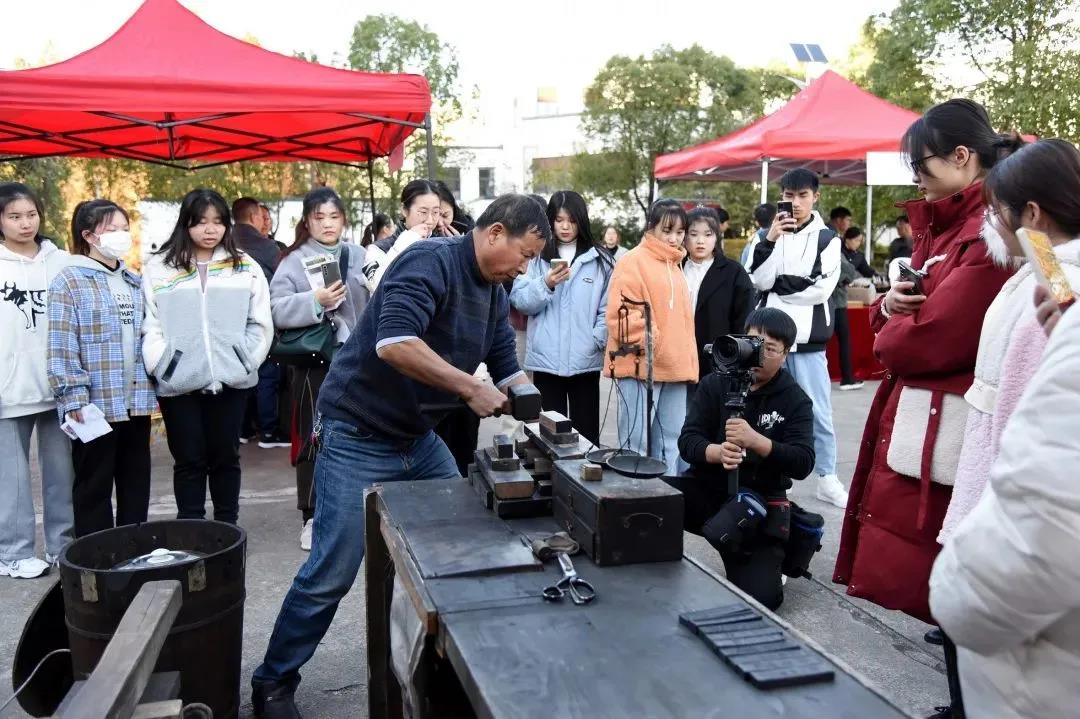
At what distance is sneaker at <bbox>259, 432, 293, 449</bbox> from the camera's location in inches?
260

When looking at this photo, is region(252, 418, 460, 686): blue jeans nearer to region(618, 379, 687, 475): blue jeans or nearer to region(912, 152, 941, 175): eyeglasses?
region(912, 152, 941, 175): eyeglasses

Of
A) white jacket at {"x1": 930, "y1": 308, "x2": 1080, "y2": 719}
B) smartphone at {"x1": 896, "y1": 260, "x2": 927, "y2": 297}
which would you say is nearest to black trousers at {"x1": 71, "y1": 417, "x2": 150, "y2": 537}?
smartphone at {"x1": 896, "y1": 260, "x2": 927, "y2": 297}

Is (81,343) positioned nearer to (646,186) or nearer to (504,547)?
(504,547)

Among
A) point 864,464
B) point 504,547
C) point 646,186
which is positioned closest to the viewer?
point 504,547

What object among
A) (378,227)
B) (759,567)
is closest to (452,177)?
(378,227)

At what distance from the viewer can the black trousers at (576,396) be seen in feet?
16.0

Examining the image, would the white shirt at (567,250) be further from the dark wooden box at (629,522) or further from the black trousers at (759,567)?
the dark wooden box at (629,522)

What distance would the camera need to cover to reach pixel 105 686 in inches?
75.5

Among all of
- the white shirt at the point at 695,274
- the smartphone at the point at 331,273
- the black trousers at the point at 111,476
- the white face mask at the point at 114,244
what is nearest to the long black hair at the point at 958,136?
the white shirt at the point at 695,274

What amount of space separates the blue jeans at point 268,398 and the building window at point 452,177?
15401 millimetres

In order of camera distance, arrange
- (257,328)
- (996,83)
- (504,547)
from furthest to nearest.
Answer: (996,83), (257,328), (504,547)

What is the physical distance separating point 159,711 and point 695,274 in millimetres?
3877

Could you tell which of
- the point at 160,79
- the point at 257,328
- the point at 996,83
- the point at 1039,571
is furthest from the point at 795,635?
the point at 996,83

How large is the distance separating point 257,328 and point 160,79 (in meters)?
1.55
